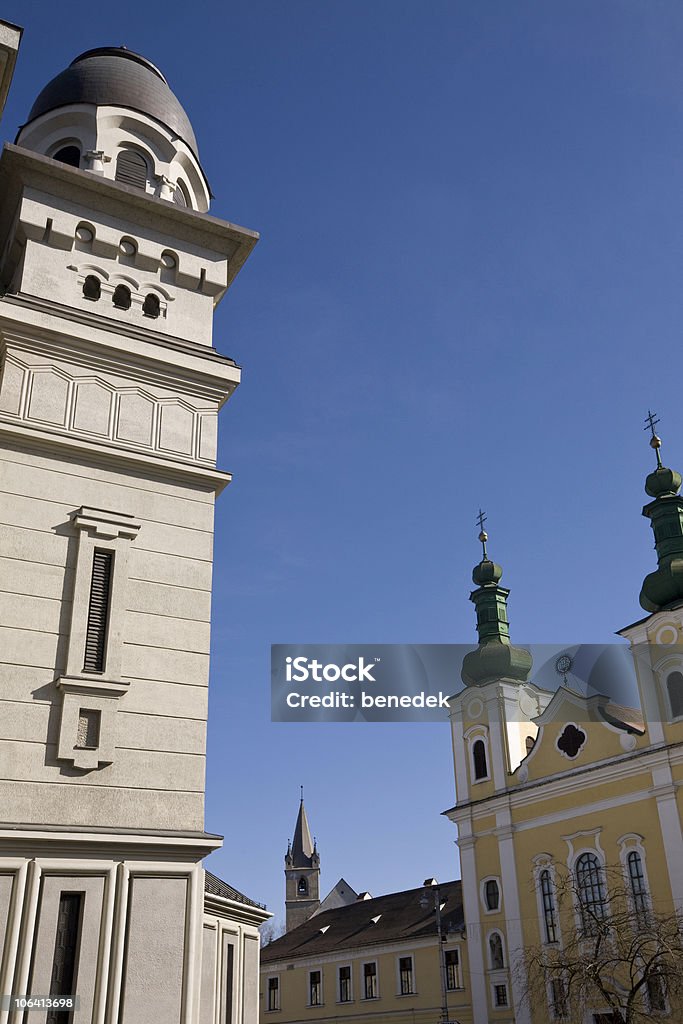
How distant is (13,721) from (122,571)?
2.18 meters

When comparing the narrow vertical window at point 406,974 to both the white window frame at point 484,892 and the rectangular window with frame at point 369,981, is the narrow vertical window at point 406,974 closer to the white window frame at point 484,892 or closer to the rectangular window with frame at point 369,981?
the rectangular window with frame at point 369,981

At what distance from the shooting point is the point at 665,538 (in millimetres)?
36438

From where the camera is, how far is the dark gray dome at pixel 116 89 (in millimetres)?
14477

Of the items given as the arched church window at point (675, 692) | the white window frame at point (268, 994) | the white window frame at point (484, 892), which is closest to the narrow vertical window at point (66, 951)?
the arched church window at point (675, 692)

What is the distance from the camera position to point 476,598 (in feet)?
144

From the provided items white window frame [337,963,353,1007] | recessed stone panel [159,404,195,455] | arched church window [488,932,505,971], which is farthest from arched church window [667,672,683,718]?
recessed stone panel [159,404,195,455]

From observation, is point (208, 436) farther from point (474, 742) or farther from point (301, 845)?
point (301, 845)

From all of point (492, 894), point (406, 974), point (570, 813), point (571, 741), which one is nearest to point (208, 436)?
point (570, 813)

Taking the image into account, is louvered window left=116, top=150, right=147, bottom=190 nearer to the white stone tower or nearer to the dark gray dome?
the white stone tower

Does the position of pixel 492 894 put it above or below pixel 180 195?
below

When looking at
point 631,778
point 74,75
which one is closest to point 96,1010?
point 74,75

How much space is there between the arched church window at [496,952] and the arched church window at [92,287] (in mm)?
30646

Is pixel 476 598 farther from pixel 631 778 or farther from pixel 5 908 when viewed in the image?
pixel 5 908

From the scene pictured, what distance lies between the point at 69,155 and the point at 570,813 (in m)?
29.0
